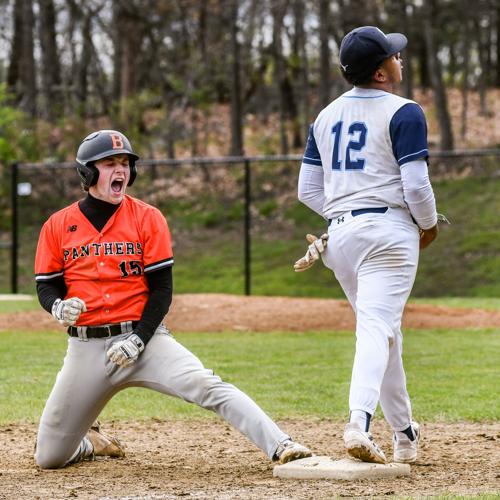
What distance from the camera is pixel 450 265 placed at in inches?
784

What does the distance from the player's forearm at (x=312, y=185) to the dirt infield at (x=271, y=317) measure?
783 cm

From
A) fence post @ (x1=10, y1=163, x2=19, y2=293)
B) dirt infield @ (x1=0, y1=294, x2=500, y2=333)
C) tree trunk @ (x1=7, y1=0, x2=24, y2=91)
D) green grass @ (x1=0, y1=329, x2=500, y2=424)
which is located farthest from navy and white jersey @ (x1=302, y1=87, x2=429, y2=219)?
tree trunk @ (x1=7, y1=0, x2=24, y2=91)

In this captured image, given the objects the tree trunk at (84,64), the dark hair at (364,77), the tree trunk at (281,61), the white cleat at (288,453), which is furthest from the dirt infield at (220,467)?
the tree trunk at (84,64)

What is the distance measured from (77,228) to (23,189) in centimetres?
1374

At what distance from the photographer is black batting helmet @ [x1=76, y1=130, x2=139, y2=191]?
547 centimetres

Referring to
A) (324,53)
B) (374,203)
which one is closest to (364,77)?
(374,203)

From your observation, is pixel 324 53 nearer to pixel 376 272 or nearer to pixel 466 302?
pixel 466 302

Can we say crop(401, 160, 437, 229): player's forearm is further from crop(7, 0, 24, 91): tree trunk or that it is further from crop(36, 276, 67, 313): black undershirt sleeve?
crop(7, 0, 24, 91): tree trunk

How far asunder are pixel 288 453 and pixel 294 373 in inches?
186

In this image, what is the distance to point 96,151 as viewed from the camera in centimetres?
548

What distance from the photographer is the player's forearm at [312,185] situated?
5.70m

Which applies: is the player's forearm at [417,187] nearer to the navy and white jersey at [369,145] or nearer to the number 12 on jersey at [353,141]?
the navy and white jersey at [369,145]

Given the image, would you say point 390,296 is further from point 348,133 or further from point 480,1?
point 480,1

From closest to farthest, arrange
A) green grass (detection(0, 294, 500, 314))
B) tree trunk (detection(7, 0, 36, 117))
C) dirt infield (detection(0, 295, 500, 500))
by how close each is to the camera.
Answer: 1. dirt infield (detection(0, 295, 500, 500))
2. green grass (detection(0, 294, 500, 314))
3. tree trunk (detection(7, 0, 36, 117))
